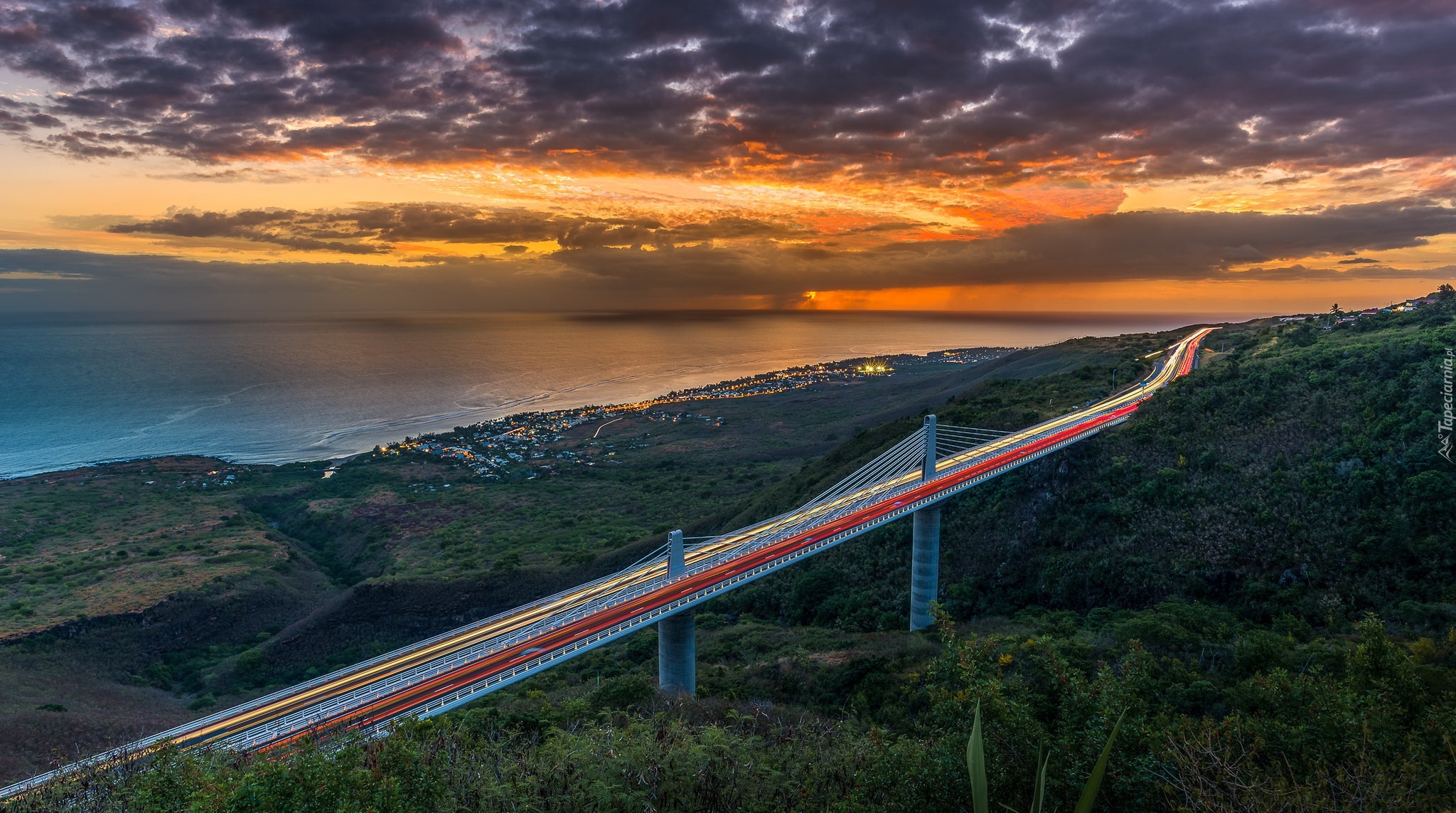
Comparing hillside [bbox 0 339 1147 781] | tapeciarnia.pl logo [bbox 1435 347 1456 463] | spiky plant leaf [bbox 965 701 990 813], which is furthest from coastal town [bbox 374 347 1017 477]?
spiky plant leaf [bbox 965 701 990 813]

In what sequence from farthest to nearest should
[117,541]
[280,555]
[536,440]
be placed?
[536,440], [117,541], [280,555]

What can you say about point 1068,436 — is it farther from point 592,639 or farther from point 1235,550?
point 592,639

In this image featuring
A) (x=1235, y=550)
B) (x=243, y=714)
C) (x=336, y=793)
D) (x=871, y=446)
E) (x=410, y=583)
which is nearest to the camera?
(x=336, y=793)

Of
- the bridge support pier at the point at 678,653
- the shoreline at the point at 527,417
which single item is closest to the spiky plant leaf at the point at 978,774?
the bridge support pier at the point at 678,653

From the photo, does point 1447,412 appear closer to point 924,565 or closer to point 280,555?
point 924,565

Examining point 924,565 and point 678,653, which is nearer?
point 678,653

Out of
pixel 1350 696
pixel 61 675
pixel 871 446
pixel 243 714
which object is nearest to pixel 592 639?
pixel 243 714

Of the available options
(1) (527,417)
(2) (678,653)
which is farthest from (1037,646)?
(1) (527,417)
